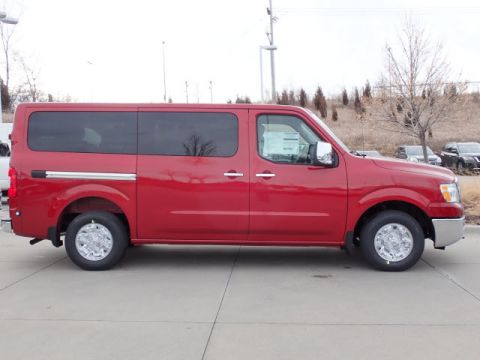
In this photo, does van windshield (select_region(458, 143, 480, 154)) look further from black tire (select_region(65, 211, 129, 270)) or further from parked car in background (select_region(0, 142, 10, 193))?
black tire (select_region(65, 211, 129, 270))

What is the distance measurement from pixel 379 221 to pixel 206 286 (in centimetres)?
229

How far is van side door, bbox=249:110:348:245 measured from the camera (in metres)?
6.52

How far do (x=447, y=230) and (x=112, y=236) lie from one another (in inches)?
165

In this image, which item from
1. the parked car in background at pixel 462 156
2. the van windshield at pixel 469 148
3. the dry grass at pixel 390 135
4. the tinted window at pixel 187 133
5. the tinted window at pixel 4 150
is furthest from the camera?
the dry grass at pixel 390 135

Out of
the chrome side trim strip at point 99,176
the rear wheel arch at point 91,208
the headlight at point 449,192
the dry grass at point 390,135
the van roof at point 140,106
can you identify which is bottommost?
the rear wheel arch at point 91,208

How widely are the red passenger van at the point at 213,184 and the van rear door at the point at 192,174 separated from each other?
1 centimetres

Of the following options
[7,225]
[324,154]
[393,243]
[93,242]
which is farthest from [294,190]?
[7,225]

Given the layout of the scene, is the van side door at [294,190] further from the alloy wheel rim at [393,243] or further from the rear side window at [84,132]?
the rear side window at [84,132]

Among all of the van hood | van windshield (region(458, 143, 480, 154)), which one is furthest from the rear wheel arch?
van windshield (region(458, 143, 480, 154))

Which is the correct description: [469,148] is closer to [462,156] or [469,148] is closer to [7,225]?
[462,156]

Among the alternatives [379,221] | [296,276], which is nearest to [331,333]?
[296,276]

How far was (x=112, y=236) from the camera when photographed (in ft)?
22.0

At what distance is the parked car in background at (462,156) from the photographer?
25000mm

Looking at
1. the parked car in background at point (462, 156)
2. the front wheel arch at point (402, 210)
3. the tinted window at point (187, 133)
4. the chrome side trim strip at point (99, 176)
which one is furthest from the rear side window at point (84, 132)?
the parked car in background at point (462, 156)
